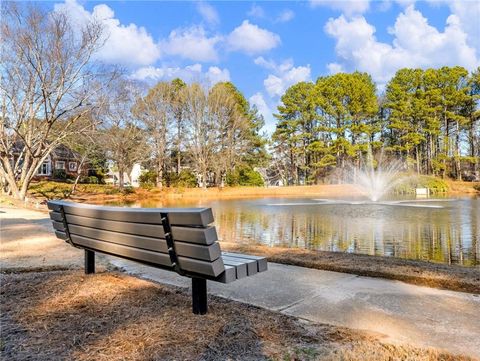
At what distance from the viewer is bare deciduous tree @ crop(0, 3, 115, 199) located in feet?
51.2

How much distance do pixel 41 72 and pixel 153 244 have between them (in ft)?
54.7

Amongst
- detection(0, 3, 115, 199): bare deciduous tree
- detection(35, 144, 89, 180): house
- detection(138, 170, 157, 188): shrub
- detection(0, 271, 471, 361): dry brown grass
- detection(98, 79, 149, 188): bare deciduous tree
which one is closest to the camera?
detection(0, 271, 471, 361): dry brown grass

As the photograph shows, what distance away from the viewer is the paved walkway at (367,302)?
2.42m

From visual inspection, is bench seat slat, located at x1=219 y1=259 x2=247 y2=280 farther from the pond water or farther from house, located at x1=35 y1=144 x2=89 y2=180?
house, located at x1=35 y1=144 x2=89 y2=180

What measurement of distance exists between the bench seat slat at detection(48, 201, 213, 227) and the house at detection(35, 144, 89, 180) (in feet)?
122

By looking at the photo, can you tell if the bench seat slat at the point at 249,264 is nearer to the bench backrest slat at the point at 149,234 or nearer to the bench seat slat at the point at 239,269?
the bench seat slat at the point at 239,269

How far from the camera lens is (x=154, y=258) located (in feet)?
8.50

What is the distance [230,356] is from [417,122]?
42726 millimetres

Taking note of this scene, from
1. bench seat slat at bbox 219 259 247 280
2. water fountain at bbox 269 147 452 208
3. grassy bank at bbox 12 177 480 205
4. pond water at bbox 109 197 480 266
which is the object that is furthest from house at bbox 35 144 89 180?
bench seat slat at bbox 219 259 247 280

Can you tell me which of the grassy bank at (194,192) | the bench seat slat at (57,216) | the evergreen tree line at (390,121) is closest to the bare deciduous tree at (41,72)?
the grassy bank at (194,192)

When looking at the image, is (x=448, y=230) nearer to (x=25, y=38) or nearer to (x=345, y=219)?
(x=345, y=219)

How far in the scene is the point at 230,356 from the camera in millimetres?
2014

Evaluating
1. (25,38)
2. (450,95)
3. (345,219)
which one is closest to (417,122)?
(450,95)

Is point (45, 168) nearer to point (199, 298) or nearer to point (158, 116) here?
point (158, 116)
